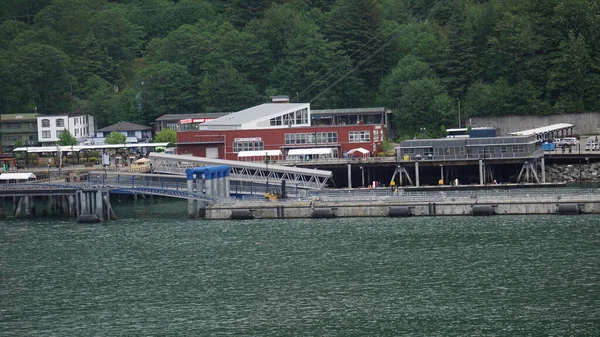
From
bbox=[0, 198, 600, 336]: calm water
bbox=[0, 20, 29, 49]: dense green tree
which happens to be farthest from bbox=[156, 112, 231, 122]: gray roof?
bbox=[0, 198, 600, 336]: calm water

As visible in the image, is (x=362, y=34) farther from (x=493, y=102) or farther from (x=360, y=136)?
(x=360, y=136)

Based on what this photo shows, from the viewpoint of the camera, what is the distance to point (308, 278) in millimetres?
59906

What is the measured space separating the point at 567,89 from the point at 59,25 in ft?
209

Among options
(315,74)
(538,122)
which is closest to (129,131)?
(315,74)

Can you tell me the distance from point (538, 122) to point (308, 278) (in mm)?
58218

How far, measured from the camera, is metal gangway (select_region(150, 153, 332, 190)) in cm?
9262

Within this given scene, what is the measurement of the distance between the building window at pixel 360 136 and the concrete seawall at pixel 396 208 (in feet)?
75.2

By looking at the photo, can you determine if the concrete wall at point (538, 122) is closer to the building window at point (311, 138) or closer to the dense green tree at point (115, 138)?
the building window at point (311, 138)

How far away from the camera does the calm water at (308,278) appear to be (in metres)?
51.0

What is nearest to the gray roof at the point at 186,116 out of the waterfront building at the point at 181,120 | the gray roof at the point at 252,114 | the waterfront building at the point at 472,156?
the waterfront building at the point at 181,120

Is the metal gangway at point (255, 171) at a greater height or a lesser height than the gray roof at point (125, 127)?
lesser

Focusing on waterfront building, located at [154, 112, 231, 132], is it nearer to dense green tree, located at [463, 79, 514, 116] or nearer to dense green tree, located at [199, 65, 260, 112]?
dense green tree, located at [199, 65, 260, 112]

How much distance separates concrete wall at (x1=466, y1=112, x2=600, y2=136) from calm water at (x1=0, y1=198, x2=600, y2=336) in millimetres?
39003

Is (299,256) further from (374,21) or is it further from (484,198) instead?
(374,21)
